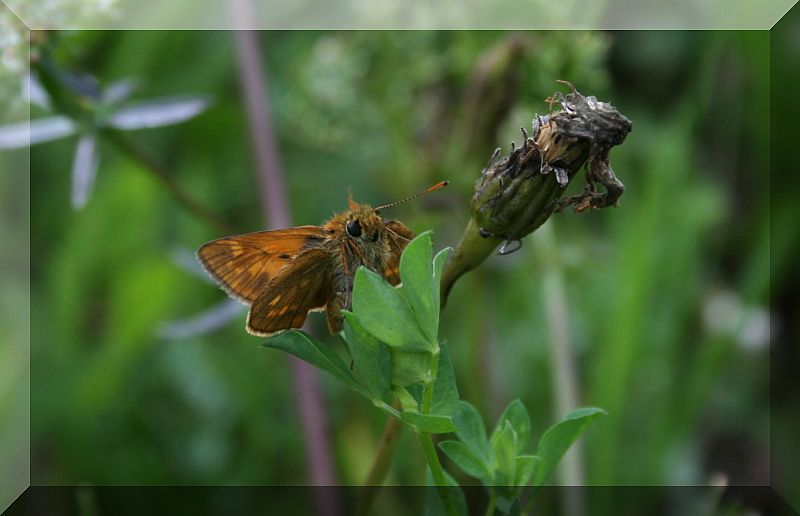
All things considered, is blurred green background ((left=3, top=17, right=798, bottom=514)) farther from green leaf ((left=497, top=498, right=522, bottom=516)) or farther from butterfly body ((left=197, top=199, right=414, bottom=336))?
green leaf ((left=497, top=498, right=522, bottom=516))

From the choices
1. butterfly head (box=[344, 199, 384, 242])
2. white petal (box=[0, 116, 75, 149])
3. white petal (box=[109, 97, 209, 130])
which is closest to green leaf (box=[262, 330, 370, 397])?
butterfly head (box=[344, 199, 384, 242])

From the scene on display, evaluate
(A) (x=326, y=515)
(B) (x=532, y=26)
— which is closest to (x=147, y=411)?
(A) (x=326, y=515)

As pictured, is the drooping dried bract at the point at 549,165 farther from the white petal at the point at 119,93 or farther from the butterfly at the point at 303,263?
the white petal at the point at 119,93

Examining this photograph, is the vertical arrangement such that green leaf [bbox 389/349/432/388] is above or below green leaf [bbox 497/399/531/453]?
above

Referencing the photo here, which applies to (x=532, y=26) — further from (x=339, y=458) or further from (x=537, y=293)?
(x=339, y=458)

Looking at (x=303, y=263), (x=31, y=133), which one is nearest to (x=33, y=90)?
(x=31, y=133)

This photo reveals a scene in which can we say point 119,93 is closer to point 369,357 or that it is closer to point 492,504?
point 369,357
